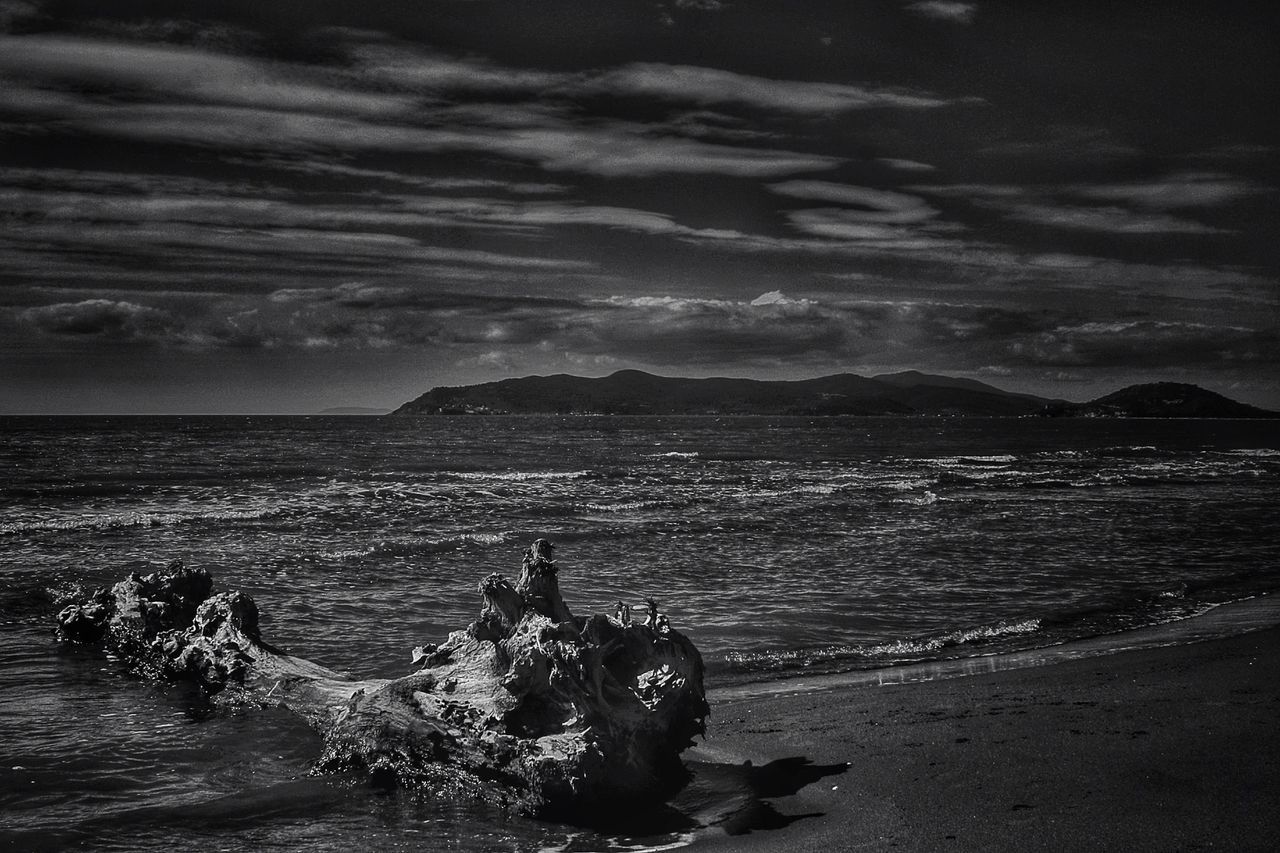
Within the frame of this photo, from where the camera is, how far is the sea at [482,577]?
23.3 ft

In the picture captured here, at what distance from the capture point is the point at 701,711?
7.59 m

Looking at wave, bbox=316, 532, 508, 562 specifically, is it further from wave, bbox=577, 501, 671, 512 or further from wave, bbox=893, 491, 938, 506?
wave, bbox=893, 491, 938, 506

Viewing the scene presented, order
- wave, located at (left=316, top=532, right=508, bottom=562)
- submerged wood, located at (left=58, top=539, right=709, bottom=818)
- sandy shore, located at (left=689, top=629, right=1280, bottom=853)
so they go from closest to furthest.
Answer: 1. sandy shore, located at (left=689, top=629, right=1280, bottom=853)
2. submerged wood, located at (left=58, top=539, right=709, bottom=818)
3. wave, located at (left=316, top=532, right=508, bottom=562)

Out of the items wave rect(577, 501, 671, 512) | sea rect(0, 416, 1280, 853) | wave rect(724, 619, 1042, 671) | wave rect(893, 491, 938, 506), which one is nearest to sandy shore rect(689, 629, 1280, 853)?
sea rect(0, 416, 1280, 853)

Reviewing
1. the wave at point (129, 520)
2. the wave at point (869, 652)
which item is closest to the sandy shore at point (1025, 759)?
the wave at point (869, 652)

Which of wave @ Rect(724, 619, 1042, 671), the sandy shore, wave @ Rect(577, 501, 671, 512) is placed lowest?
wave @ Rect(724, 619, 1042, 671)

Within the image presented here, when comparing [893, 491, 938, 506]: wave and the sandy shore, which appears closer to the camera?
the sandy shore

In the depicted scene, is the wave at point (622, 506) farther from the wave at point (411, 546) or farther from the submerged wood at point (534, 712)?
the submerged wood at point (534, 712)

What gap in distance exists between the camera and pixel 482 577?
45.2 feet

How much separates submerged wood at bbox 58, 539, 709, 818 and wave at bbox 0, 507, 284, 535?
18.3m

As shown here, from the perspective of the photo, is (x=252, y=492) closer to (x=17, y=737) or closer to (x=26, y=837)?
(x=17, y=737)

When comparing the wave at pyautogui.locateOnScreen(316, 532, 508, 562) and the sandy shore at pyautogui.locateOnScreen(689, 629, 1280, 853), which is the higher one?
the wave at pyautogui.locateOnScreen(316, 532, 508, 562)

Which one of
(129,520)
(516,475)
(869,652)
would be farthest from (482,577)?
(516,475)

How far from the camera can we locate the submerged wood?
6871mm
